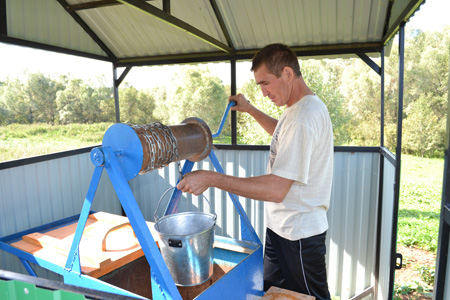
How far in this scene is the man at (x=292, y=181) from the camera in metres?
1.68

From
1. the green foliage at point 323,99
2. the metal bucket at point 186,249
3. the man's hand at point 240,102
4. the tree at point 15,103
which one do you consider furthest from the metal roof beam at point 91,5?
the tree at point 15,103

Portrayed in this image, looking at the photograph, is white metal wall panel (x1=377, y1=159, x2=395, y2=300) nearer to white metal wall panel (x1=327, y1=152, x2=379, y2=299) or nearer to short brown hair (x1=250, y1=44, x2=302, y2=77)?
white metal wall panel (x1=327, y1=152, x2=379, y2=299)

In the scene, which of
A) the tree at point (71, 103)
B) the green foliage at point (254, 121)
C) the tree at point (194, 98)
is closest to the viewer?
the green foliage at point (254, 121)

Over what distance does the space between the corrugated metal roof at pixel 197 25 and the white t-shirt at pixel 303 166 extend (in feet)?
4.93

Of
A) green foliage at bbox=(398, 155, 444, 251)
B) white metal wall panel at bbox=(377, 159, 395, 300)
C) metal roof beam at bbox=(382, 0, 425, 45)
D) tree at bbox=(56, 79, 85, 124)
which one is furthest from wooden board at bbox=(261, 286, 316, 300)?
tree at bbox=(56, 79, 85, 124)

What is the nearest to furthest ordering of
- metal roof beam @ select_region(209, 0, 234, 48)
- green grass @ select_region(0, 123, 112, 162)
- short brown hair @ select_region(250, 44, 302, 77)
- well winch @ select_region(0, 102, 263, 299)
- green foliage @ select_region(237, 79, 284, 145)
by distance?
well winch @ select_region(0, 102, 263, 299)
short brown hair @ select_region(250, 44, 302, 77)
metal roof beam @ select_region(209, 0, 234, 48)
green foliage @ select_region(237, 79, 284, 145)
green grass @ select_region(0, 123, 112, 162)

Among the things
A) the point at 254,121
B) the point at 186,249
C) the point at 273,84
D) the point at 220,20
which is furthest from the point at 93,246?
the point at 254,121

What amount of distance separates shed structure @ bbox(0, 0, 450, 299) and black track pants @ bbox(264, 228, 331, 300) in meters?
1.22

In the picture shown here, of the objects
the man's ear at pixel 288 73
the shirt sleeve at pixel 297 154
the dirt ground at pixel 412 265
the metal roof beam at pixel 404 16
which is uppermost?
the metal roof beam at pixel 404 16

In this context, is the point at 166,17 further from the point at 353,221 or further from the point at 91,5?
the point at 353,221

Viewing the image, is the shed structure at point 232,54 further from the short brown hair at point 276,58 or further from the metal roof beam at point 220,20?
the short brown hair at point 276,58

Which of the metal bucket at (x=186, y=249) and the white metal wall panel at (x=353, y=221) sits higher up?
the metal bucket at (x=186, y=249)

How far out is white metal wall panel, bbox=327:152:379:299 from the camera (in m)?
3.80

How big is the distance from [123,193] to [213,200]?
311 cm
